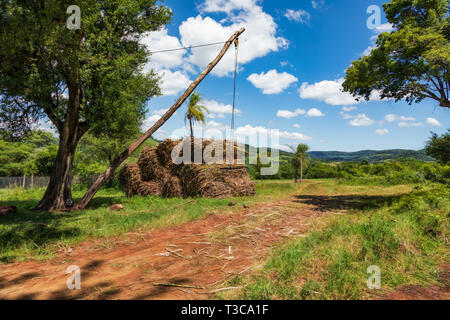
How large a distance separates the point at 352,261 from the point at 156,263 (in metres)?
3.36

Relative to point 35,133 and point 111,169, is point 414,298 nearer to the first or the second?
point 111,169

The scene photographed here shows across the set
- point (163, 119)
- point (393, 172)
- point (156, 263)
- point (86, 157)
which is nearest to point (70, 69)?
point (163, 119)

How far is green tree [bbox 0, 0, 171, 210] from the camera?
→ 21.5 feet

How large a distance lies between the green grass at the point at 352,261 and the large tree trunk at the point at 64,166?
965cm

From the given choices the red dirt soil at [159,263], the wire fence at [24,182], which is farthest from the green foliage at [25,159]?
the red dirt soil at [159,263]

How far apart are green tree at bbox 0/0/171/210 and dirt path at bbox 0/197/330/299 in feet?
20.2

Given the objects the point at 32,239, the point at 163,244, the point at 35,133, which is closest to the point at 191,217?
the point at 163,244

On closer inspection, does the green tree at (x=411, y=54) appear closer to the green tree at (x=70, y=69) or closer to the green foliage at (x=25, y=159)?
the green tree at (x=70, y=69)

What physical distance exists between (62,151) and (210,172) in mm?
6972

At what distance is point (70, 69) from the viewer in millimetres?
8125

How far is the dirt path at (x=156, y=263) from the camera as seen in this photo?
3.06 m

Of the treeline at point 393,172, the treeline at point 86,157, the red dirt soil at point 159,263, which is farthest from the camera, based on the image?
the treeline at point 86,157

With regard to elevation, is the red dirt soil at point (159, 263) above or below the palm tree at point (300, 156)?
below
